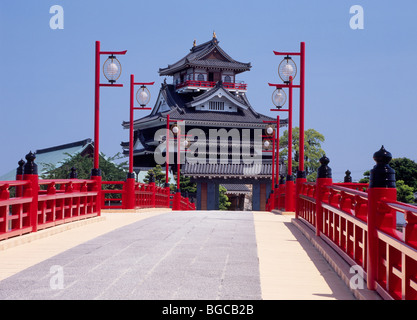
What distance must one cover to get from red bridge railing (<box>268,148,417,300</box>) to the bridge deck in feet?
1.33

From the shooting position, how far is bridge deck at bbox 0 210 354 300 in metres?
6.18

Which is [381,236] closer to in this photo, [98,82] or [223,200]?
[98,82]

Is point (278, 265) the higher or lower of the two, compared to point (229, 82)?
lower

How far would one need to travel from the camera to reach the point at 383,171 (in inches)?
231

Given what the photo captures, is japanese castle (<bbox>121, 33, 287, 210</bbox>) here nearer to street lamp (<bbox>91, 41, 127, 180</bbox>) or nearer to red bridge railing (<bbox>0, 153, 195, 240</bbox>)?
street lamp (<bbox>91, 41, 127, 180</bbox>)

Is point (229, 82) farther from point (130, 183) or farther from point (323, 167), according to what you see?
point (323, 167)

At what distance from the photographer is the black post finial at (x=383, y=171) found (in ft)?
19.2

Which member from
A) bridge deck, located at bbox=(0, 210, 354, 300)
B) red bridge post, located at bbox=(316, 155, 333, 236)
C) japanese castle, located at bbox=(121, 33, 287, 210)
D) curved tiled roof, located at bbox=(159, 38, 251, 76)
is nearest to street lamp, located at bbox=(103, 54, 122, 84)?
bridge deck, located at bbox=(0, 210, 354, 300)

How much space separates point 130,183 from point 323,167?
1135 cm

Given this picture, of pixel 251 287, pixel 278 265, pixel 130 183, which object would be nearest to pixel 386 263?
pixel 251 287

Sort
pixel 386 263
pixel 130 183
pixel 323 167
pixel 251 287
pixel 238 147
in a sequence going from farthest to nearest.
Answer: pixel 238 147
pixel 130 183
pixel 323 167
pixel 251 287
pixel 386 263
